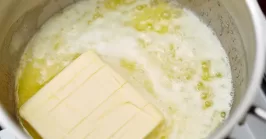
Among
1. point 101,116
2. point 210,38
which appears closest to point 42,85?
point 101,116

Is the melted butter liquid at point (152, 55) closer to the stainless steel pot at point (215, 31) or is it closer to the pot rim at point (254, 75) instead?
the stainless steel pot at point (215, 31)

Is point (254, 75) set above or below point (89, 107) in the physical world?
below

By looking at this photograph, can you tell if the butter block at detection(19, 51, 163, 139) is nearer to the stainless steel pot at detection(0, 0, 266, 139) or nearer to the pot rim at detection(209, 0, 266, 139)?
the stainless steel pot at detection(0, 0, 266, 139)

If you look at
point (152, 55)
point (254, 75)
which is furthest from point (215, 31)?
point (254, 75)

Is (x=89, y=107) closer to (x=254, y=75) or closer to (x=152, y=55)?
(x=152, y=55)

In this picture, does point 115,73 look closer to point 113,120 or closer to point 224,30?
point 113,120

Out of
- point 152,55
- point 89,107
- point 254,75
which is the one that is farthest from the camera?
point 152,55
